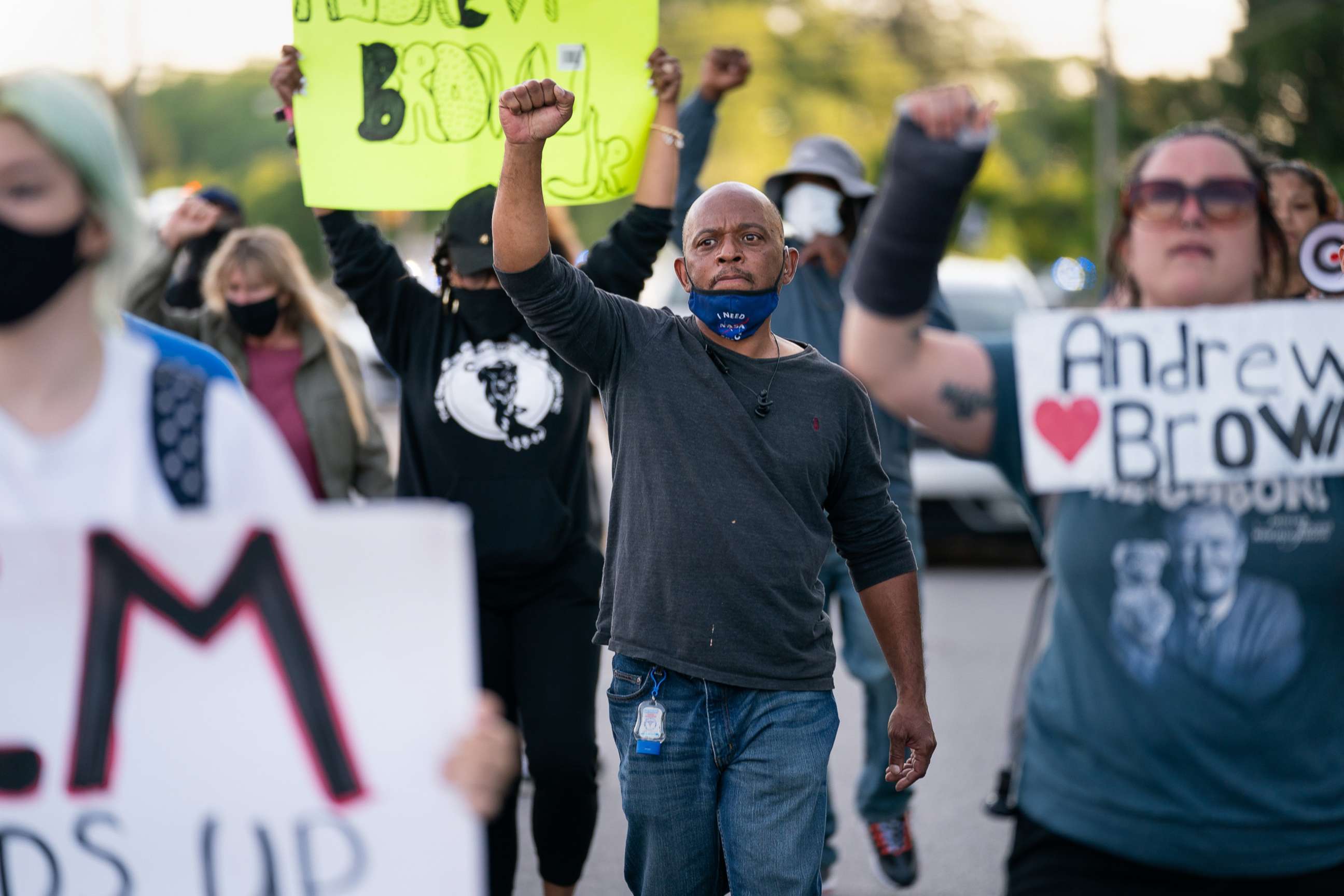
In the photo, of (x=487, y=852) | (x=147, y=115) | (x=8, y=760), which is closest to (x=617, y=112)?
(x=487, y=852)

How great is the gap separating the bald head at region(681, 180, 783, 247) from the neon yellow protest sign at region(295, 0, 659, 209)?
2.78ft

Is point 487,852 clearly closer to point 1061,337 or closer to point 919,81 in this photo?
point 1061,337

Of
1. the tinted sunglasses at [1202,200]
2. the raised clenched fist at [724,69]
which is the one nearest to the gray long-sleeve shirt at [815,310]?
the raised clenched fist at [724,69]

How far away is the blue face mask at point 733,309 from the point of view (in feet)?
11.8

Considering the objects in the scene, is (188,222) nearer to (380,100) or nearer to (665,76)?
(380,100)

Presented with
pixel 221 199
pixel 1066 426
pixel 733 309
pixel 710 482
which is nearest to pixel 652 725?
pixel 710 482

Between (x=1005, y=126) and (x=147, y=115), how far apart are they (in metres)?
32.0

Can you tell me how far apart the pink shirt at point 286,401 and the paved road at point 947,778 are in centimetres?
158

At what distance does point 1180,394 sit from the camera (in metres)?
2.71

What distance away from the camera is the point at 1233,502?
2.66 meters

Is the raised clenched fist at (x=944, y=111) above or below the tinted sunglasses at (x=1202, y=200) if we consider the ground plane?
above

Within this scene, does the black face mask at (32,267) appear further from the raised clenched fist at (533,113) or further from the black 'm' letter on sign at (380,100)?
the black 'm' letter on sign at (380,100)

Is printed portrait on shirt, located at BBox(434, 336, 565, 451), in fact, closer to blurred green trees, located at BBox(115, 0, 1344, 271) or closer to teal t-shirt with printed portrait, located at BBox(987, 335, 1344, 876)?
teal t-shirt with printed portrait, located at BBox(987, 335, 1344, 876)

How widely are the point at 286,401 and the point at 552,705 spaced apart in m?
2.13
